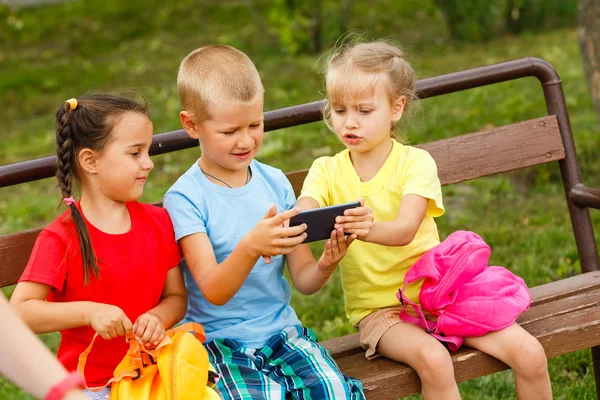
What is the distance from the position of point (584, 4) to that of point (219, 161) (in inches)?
141

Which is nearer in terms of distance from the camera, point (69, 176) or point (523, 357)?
point (69, 176)

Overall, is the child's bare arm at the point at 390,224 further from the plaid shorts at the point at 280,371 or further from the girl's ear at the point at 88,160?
the girl's ear at the point at 88,160

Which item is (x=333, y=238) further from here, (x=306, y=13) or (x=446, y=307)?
(x=306, y=13)

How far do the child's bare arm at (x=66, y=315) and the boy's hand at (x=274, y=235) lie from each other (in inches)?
16.2

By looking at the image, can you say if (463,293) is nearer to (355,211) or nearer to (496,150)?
(355,211)

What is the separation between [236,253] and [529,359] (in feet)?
3.24

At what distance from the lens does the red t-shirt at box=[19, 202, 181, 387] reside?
99.7 inches

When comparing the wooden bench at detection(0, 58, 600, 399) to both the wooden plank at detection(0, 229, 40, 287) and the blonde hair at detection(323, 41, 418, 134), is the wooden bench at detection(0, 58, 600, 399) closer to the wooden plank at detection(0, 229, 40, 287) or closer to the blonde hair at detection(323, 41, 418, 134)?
the wooden plank at detection(0, 229, 40, 287)

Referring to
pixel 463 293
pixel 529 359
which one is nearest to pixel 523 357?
pixel 529 359

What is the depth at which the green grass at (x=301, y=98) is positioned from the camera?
4.95 meters

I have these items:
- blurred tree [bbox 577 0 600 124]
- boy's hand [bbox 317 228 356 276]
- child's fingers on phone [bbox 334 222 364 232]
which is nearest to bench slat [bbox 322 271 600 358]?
boy's hand [bbox 317 228 356 276]

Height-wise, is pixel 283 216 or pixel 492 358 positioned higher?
pixel 283 216

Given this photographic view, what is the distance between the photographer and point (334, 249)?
2.66m

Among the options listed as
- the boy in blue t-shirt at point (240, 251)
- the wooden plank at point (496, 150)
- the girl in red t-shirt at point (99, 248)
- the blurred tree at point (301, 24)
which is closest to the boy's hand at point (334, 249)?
the boy in blue t-shirt at point (240, 251)
